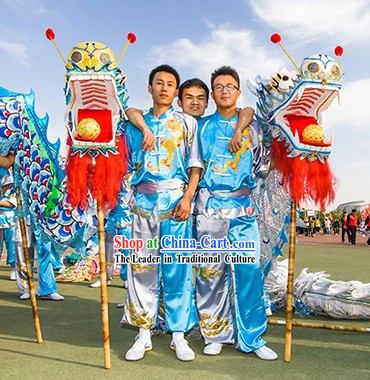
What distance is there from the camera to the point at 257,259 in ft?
9.12

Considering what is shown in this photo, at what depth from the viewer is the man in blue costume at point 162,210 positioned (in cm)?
277

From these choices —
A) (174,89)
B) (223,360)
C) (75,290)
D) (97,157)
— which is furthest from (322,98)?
(75,290)

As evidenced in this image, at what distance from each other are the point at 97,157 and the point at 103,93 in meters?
0.40

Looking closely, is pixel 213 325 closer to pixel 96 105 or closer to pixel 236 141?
pixel 236 141

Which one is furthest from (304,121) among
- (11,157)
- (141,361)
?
(11,157)

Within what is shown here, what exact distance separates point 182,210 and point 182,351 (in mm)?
882

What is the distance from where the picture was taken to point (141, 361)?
2607 mm

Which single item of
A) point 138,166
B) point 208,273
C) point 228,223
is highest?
point 138,166

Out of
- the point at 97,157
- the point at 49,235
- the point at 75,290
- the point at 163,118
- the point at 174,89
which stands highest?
the point at 174,89

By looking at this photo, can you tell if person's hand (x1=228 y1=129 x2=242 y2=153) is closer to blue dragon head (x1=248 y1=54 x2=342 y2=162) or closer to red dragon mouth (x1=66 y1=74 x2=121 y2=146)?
blue dragon head (x1=248 y1=54 x2=342 y2=162)

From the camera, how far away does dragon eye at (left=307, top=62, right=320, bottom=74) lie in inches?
99.0

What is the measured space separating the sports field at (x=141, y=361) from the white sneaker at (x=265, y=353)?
0.15 feet

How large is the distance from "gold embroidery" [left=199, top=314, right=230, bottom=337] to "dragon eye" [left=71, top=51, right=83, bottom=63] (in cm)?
180

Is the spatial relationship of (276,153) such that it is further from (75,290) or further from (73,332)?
(75,290)
